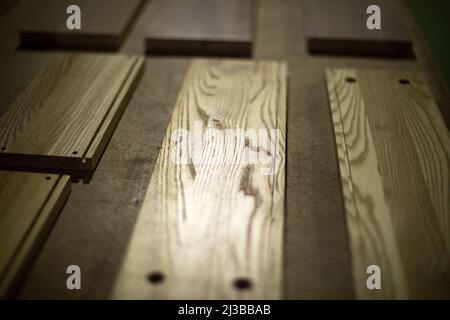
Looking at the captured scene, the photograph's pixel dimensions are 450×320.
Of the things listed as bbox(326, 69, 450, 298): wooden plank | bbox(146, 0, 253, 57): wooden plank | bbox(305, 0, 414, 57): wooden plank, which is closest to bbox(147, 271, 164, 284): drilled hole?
bbox(326, 69, 450, 298): wooden plank

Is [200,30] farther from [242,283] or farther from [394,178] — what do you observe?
[242,283]

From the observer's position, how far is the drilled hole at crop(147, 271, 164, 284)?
128 centimetres

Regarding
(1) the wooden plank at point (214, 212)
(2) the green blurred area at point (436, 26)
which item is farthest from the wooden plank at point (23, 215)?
(2) the green blurred area at point (436, 26)

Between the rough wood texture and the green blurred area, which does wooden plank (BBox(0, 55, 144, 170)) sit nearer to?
the rough wood texture

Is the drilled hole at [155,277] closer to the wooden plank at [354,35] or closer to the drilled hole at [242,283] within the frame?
the drilled hole at [242,283]

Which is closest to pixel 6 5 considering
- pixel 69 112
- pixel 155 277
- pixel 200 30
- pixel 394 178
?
pixel 200 30

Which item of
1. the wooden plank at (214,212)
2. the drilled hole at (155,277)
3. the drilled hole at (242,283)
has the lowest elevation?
the drilled hole at (242,283)

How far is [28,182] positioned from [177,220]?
1.56 feet

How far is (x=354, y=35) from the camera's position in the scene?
104 inches

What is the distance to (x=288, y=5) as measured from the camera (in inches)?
131

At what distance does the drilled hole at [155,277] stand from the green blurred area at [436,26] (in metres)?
1.61

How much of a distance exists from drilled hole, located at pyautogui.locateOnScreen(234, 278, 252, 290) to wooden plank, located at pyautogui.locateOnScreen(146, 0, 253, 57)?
5.06 ft

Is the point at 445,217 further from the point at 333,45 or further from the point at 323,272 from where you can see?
the point at 333,45

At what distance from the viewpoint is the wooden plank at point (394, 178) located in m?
1.33
